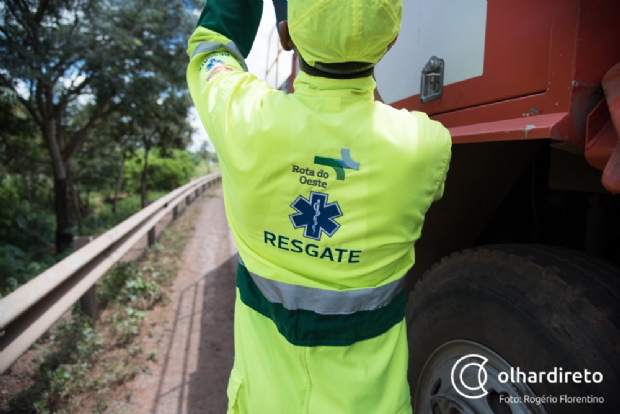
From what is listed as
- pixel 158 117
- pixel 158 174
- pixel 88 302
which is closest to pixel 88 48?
pixel 158 117

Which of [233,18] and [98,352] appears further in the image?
[98,352]

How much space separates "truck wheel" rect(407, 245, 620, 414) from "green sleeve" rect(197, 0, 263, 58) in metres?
1.39

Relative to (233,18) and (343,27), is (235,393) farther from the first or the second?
(233,18)

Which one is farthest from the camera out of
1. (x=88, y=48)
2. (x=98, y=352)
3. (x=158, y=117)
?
(x=158, y=117)

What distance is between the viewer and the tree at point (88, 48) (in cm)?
811

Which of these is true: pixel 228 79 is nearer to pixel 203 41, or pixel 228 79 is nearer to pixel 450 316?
pixel 203 41

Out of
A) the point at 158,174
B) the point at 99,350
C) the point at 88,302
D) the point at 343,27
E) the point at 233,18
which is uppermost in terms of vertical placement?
the point at 233,18

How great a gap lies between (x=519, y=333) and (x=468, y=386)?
34 cm

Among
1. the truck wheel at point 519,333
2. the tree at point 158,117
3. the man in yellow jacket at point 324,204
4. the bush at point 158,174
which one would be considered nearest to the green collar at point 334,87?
the man in yellow jacket at point 324,204

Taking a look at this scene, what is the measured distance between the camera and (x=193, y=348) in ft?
12.0

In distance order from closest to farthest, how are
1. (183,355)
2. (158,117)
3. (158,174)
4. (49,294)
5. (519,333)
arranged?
(519,333), (49,294), (183,355), (158,117), (158,174)

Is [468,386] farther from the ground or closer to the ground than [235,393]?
closer to the ground

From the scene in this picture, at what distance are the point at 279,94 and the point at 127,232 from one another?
3.76 meters

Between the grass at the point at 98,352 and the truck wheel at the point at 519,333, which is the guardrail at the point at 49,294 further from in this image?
the truck wheel at the point at 519,333
